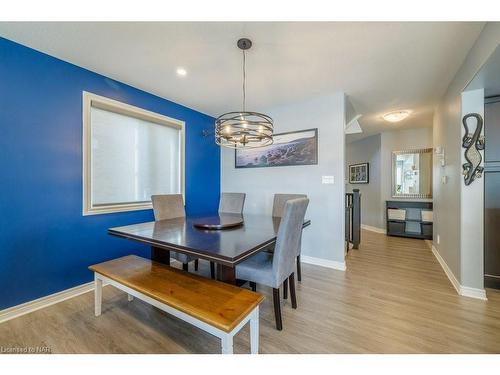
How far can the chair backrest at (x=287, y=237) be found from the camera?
1480mm

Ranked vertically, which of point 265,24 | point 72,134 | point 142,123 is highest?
point 265,24

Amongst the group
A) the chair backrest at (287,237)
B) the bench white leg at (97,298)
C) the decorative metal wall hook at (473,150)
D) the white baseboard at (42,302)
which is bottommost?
the white baseboard at (42,302)

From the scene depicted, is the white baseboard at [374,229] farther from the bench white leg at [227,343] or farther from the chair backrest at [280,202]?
the bench white leg at [227,343]

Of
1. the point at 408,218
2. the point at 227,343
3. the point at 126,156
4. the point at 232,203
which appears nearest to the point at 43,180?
the point at 126,156

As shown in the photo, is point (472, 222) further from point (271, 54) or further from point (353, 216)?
point (271, 54)

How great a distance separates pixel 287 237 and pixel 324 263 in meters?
1.77

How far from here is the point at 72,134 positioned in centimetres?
216

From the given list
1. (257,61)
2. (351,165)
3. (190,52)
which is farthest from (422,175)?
(190,52)

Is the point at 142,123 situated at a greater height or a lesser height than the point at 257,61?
lesser

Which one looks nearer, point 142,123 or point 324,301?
point 324,301

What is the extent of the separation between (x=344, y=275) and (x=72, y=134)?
138 inches

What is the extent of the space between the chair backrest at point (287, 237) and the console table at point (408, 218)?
4013 mm

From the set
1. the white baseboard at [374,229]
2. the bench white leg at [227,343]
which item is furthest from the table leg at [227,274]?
the white baseboard at [374,229]

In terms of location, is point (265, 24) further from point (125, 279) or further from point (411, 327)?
point (411, 327)
